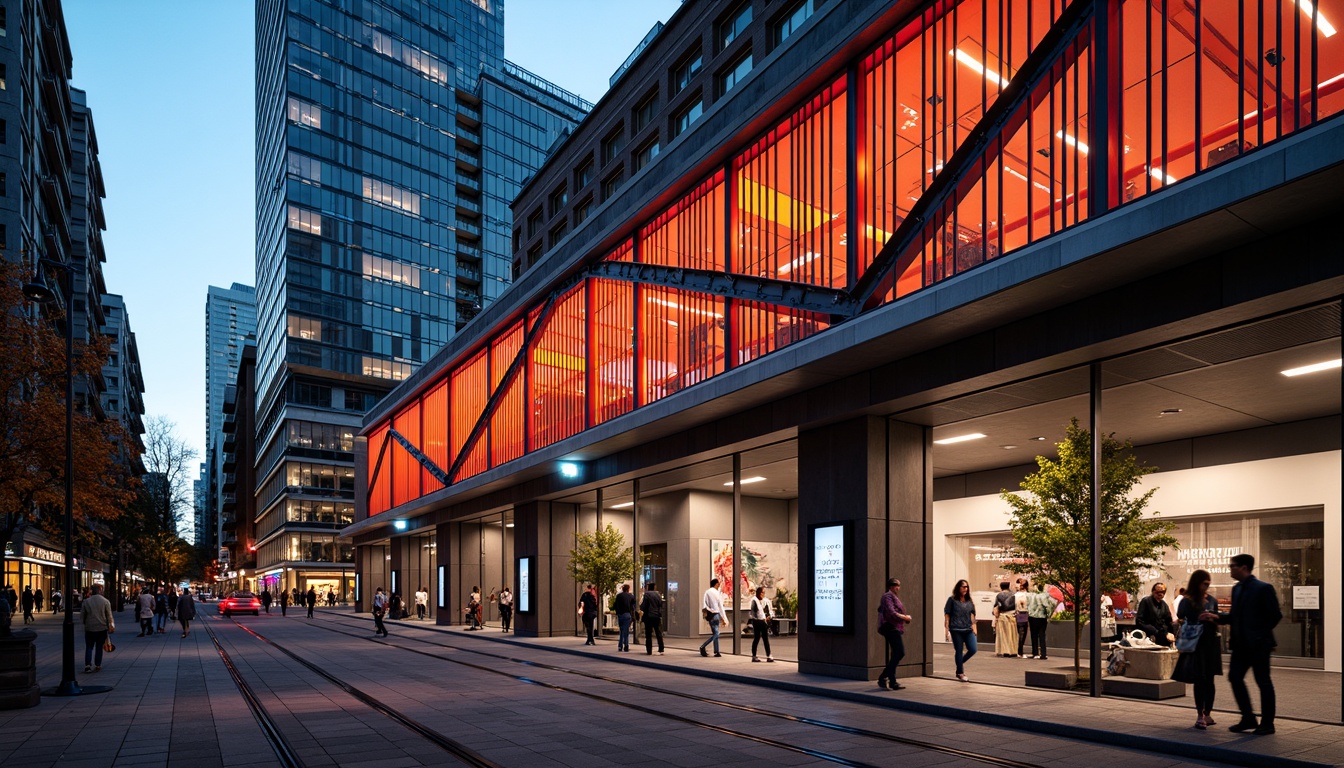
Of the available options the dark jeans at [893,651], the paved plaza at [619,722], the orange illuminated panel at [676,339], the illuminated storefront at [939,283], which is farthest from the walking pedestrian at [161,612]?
the dark jeans at [893,651]

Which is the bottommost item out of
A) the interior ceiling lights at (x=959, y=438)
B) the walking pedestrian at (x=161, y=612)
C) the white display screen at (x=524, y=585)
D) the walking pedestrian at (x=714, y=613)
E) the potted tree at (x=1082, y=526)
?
the walking pedestrian at (x=161, y=612)

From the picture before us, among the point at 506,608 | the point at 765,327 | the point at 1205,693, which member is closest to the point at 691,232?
the point at 765,327

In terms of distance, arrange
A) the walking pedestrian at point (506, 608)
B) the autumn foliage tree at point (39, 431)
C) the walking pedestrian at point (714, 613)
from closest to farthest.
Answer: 1. the autumn foliage tree at point (39, 431)
2. the walking pedestrian at point (714, 613)
3. the walking pedestrian at point (506, 608)

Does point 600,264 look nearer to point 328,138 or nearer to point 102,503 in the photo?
point 102,503

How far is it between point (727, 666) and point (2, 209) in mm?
49415

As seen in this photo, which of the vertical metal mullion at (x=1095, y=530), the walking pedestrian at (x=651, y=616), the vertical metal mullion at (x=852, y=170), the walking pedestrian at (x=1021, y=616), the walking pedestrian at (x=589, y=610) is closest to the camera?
the vertical metal mullion at (x=1095, y=530)

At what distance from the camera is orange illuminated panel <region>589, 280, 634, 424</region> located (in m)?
26.2

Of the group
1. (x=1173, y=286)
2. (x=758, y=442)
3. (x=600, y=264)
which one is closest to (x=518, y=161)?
(x=600, y=264)

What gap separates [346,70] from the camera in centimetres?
10012

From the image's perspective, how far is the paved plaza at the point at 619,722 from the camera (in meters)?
10.3

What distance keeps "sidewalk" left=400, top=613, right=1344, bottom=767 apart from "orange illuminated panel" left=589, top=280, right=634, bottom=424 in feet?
27.9

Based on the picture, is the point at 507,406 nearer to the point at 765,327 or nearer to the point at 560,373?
the point at 560,373

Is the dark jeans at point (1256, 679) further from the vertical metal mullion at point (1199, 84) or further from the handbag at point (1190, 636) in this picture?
the vertical metal mullion at point (1199, 84)

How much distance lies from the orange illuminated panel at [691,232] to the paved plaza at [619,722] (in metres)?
8.96
